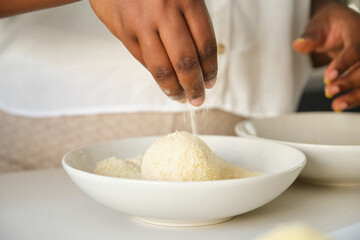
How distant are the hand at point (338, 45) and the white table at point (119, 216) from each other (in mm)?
274

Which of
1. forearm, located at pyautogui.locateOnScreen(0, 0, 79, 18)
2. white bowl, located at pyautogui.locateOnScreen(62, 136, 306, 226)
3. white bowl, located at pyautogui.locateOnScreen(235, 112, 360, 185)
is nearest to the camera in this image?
white bowl, located at pyautogui.locateOnScreen(62, 136, 306, 226)

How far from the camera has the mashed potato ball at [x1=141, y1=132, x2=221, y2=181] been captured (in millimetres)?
515

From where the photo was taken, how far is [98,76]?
87 centimetres

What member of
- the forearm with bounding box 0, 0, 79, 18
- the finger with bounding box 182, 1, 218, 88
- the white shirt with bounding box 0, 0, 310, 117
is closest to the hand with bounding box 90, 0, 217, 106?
the finger with bounding box 182, 1, 218, 88

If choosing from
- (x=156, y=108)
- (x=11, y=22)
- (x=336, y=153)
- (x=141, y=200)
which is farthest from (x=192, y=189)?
(x=11, y=22)

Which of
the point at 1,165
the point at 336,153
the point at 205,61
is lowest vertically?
the point at 1,165

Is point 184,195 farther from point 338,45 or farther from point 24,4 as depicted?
point 338,45

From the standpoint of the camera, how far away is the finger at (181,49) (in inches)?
18.3

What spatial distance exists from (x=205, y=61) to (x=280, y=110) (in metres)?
0.55

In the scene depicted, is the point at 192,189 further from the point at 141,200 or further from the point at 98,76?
the point at 98,76

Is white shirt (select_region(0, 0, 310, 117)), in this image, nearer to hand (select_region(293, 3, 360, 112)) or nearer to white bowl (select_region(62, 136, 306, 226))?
hand (select_region(293, 3, 360, 112))

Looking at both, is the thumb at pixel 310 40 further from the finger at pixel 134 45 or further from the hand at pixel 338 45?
the finger at pixel 134 45

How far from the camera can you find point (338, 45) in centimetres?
90

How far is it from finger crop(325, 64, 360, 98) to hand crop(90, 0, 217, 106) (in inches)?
16.8
